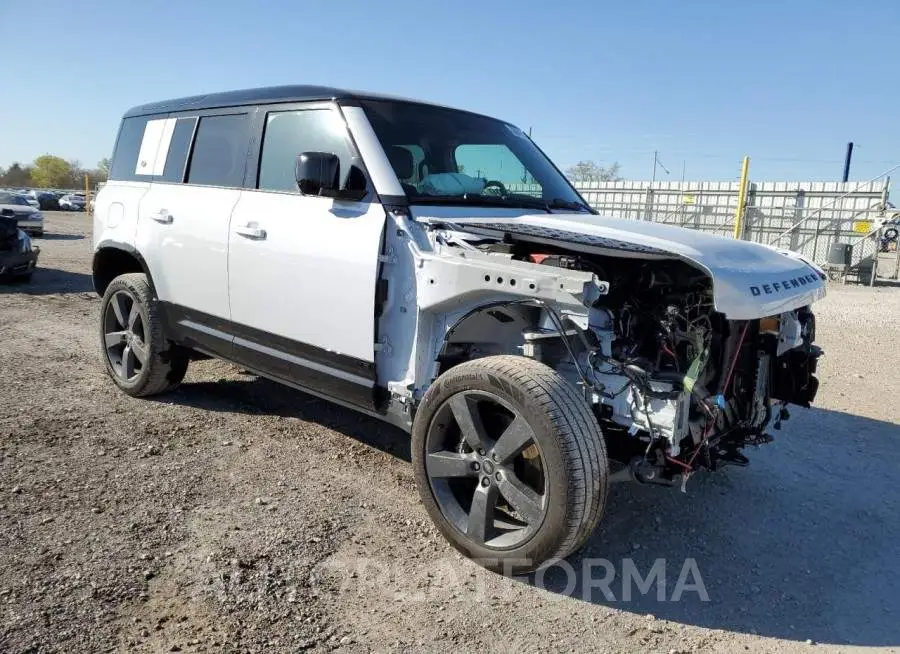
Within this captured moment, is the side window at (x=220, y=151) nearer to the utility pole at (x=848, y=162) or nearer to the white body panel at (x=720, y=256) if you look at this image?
the white body panel at (x=720, y=256)

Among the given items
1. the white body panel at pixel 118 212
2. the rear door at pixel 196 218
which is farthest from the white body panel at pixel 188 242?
the white body panel at pixel 118 212

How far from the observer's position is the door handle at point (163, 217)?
14.9 ft

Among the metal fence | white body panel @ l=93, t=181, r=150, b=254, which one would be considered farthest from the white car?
the metal fence

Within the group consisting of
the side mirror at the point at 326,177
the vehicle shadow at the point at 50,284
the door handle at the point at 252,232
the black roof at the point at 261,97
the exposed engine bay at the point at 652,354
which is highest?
the black roof at the point at 261,97

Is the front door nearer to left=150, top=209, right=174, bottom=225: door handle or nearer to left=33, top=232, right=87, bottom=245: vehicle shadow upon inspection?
left=150, top=209, right=174, bottom=225: door handle

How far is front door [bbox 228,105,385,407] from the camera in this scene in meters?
3.39

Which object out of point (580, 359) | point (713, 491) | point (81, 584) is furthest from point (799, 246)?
point (81, 584)

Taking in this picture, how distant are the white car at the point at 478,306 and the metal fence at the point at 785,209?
39.5 ft

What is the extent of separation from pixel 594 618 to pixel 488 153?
8.90 feet

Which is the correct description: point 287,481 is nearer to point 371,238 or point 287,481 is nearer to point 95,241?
point 371,238

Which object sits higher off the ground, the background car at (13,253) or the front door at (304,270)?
the front door at (304,270)

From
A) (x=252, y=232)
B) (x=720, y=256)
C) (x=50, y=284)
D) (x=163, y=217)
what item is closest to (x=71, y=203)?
(x=50, y=284)

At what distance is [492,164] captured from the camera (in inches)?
166

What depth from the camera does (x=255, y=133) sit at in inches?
162
